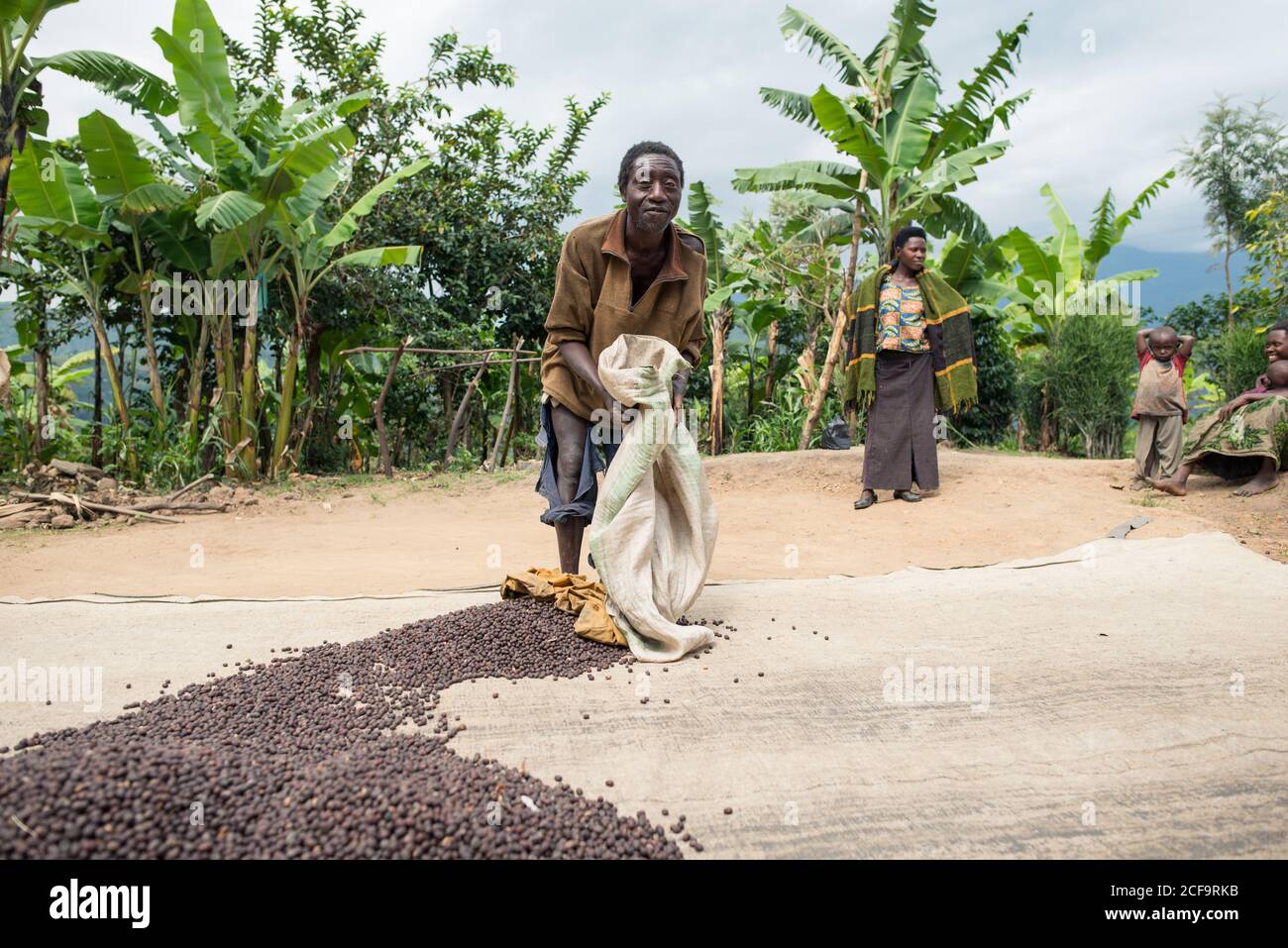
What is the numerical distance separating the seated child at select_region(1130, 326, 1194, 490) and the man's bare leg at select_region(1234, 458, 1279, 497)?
1.67ft

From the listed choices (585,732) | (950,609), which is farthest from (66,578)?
(950,609)

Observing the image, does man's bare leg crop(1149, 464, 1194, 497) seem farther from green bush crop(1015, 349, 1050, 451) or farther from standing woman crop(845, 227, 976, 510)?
green bush crop(1015, 349, 1050, 451)

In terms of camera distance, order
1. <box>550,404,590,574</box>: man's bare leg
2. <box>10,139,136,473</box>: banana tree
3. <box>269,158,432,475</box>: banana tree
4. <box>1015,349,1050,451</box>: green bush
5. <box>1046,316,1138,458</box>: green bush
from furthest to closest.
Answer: <box>1015,349,1050,451</box>: green bush
<box>1046,316,1138,458</box>: green bush
<box>269,158,432,475</box>: banana tree
<box>10,139,136,473</box>: banana tree
<box>550,404,590,574</box>: man's bare leg

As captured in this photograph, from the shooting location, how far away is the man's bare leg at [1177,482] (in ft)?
19.4

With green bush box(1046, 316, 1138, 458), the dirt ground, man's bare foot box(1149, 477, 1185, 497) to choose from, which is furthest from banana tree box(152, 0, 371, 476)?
green bush box(1046, 316, 1138, 458)

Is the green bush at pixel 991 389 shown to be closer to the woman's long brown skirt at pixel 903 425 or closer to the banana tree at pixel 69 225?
the woman's long brown skirt at pixel 903 425

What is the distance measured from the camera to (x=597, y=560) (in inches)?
106

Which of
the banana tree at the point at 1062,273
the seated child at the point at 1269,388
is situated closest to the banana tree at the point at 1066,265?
the banana tree at the point at 1062,273

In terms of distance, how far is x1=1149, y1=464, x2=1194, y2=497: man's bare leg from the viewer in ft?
19.4

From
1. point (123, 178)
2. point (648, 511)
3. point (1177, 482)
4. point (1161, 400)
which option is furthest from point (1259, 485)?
point (123, 178)

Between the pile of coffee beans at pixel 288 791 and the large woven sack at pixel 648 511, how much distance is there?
0.67 meters

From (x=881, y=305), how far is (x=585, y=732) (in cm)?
464
